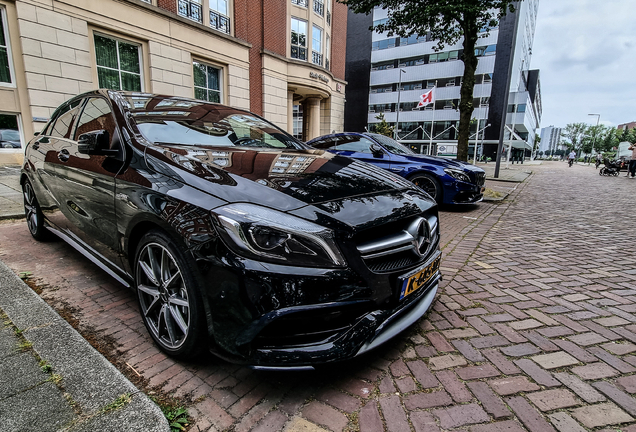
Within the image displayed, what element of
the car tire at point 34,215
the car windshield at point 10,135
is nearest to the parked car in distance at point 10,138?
the car windshield at point 10,135

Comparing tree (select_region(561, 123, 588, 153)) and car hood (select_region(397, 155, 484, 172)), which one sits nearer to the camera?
car hood (select_region(397, 155, 484, 172))

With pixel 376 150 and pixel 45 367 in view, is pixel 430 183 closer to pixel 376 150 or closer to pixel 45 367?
pixel 376 150

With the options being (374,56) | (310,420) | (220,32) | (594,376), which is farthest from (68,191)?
(374,56)

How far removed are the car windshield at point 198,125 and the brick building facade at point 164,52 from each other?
29.9 feet

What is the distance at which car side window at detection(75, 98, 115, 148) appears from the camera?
2.52 m

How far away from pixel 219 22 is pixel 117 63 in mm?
4739

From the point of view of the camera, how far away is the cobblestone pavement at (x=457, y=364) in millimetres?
1552

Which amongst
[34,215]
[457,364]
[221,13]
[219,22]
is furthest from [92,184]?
[221,13]

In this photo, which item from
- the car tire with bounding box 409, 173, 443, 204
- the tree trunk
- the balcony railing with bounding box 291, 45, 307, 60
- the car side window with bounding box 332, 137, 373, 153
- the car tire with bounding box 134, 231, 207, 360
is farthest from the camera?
the balcony railing with bounding box 291, 45, 307, 60

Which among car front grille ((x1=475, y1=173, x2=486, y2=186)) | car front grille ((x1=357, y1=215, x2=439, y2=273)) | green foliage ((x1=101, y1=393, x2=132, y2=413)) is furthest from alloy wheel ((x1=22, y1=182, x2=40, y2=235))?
car front grille ((x1=475, y1=173, x2=486, y2=186))

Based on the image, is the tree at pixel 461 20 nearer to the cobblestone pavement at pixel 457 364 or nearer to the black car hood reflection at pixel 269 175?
the cobblestone pavement at pixel 457 364

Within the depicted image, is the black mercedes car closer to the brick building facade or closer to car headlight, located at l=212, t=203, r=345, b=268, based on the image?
car headlight, located at l=212, t=203, r=345, b=268

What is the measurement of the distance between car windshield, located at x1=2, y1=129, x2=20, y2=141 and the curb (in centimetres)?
955

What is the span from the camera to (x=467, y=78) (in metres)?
9.49
